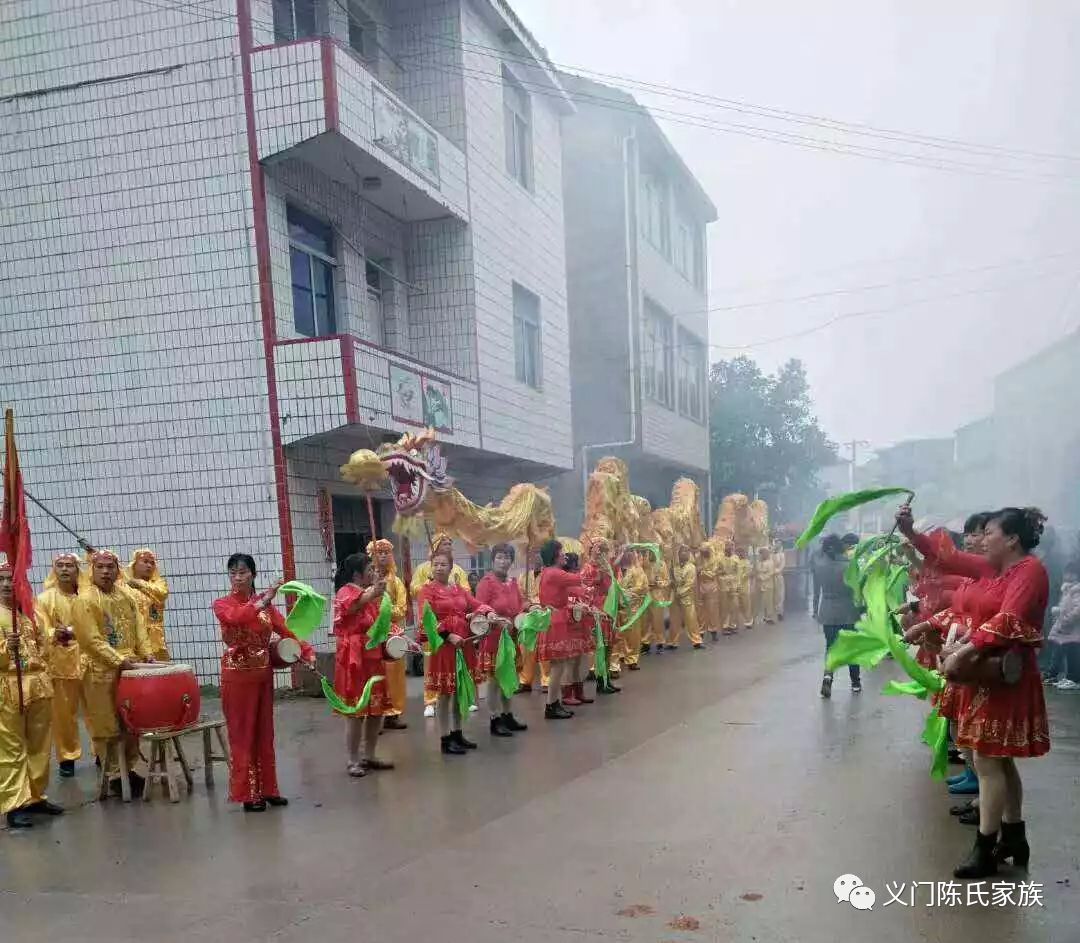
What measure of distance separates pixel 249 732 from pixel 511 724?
8.14 ft

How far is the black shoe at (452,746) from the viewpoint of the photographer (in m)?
6.44

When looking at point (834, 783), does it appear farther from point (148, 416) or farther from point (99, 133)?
point (99, 133)

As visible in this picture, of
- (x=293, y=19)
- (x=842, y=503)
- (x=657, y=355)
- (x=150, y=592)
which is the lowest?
(x=150, y=592)

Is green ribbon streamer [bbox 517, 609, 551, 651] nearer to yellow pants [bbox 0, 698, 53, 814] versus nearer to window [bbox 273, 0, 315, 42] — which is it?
yellow pants [bbox 0, 698, 53, 814]

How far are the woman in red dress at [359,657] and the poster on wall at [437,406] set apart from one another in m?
4.19

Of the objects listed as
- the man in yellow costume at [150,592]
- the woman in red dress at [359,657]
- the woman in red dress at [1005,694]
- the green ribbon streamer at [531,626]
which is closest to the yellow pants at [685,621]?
the green ribbon streamer at [531,626]

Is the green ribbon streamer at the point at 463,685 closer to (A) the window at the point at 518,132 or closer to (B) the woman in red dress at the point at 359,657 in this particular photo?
(B) the woman in red dress at the point at 359,657

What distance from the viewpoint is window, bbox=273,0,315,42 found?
9586 millimetres

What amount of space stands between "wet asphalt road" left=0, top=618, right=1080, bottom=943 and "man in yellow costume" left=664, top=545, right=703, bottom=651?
5.89 m

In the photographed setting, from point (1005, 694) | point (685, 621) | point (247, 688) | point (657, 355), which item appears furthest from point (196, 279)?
point (657, 355)

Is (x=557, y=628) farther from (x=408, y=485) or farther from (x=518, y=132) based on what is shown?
(x=518, y=132)

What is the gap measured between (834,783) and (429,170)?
25.9 feet

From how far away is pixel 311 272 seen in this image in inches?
388

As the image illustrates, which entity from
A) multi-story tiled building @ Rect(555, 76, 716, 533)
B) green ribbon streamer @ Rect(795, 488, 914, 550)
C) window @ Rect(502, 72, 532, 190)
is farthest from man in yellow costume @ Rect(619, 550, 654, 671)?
green ribbon streamer @ Rect(795, 488, 914, 550)
